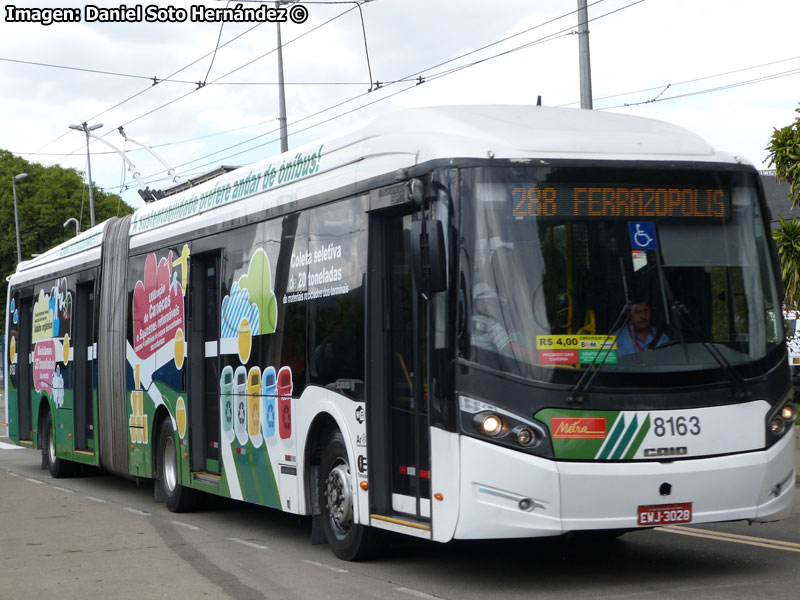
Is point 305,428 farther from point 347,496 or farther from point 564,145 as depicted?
point 564,145

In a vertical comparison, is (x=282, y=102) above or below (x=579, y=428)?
above

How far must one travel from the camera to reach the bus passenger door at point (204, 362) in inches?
494

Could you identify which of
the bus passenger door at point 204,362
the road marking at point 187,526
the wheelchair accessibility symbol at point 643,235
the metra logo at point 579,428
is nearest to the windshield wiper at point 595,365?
the metra logo at point 579,428

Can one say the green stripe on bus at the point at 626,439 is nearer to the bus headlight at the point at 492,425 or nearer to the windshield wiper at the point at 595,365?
the windshield wiper at the point at 595,365

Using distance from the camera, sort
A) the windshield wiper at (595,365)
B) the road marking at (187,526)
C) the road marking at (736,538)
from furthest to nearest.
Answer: the road marking at (187,526) < the road marking at (736,538) < the windshield wiper at (595,365)

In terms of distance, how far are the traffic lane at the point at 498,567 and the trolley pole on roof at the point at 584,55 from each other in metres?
7.75

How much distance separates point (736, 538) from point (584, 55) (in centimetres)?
892

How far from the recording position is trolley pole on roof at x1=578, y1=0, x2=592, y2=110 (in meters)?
17.5

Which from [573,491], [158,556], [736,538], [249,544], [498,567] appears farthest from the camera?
[249,544]

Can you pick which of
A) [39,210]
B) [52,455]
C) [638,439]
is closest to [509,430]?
[638,439]

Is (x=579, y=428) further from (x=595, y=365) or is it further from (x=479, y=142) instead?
(x=479, y=142)

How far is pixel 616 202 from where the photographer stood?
827 centimetres

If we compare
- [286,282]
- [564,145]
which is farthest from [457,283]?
[286,282]

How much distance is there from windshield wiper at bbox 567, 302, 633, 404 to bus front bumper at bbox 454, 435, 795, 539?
41 cm
